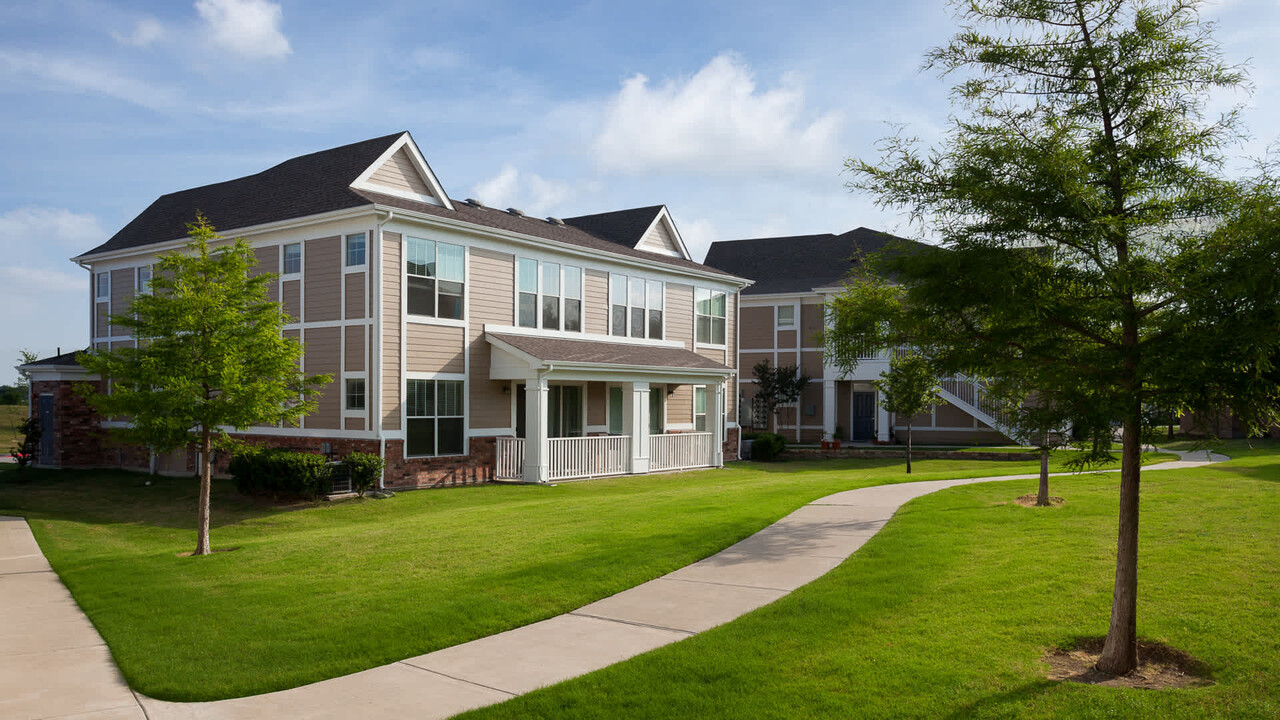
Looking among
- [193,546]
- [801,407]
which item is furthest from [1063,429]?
[801,407]

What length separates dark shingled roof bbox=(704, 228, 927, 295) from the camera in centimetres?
3784

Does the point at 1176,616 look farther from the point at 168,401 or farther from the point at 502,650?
the point at 168,401

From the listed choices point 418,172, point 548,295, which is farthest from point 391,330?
point 548,295

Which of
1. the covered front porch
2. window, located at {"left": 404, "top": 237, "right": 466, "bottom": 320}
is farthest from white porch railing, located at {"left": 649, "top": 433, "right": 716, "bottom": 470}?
window, located at {"left": 404, "top": 237, "right": 466, "bottom": 320}

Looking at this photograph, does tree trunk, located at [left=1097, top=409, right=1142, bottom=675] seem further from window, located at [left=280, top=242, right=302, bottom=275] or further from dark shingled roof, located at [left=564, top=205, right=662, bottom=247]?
dark shingled roof, located at [left=564, top=205, right=662, bottom=247]

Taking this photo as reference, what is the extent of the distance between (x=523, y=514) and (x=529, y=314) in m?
9.47

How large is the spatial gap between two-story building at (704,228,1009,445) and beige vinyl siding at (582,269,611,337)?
11993 millimetres

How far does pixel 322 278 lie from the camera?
2016cm

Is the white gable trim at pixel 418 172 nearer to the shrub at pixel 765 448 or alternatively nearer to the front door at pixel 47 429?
the front door at pixel 47 429

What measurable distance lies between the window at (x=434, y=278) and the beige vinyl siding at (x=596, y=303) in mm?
4475

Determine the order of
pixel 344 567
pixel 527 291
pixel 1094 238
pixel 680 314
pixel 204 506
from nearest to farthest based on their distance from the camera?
pixel 1094 238 < pixel 344 567 < pixel 204 506 < pixel 527 291 < pixel 680 314

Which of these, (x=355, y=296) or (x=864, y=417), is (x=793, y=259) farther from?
(x=355, y=296)

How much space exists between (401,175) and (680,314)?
10050 mm

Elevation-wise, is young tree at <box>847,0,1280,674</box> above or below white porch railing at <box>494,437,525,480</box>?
above
